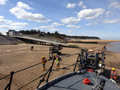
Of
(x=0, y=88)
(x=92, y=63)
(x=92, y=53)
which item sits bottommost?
(x=0, y=88)

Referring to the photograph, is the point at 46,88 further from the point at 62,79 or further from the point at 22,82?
the point at 22,82

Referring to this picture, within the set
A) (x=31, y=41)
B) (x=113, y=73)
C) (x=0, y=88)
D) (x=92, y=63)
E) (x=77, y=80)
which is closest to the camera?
(x=77, y=80)

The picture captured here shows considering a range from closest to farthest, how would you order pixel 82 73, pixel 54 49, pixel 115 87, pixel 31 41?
pixel 115 87
pixel 82 73
pixel 54 49
pixel 31 41

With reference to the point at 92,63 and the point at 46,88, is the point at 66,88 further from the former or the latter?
the point at 92,63

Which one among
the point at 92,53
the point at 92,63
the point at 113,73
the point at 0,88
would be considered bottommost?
the point at 0,88

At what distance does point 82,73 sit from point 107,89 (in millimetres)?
1293

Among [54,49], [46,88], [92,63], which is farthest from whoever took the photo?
[54,49]

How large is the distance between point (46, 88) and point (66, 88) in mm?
679

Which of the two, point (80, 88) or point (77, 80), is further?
point (77, 80)

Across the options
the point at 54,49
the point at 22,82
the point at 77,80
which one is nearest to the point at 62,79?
the point at 77,80

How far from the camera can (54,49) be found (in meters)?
16.9

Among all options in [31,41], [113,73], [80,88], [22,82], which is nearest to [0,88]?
[22,82]

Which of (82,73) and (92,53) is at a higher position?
(92,53)

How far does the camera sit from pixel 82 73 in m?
4.05
